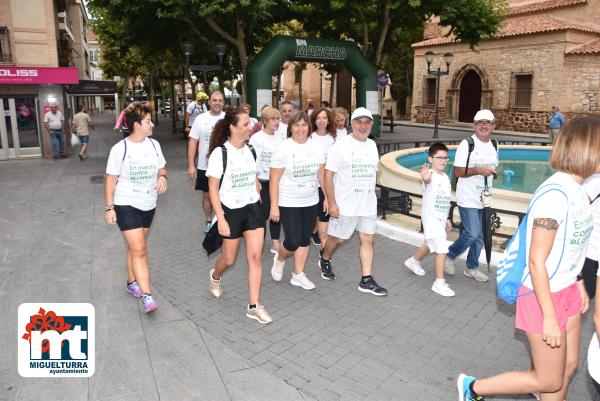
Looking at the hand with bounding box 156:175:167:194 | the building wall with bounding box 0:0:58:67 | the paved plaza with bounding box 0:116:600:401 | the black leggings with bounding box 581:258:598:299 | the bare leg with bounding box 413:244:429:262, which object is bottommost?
the paved plaza with bounding box 0:116:600:401

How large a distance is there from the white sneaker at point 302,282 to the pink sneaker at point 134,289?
5.53 feet

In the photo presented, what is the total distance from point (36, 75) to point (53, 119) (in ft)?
5.07

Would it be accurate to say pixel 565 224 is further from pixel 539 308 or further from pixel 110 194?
pixel 110 194

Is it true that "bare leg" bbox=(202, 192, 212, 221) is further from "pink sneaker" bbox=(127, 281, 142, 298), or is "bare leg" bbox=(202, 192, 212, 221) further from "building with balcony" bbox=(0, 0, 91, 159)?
"building with balcony" bbox=(0, 0, 91, 159)

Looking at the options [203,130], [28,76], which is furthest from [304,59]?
[203,130]

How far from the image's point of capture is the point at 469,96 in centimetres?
3581

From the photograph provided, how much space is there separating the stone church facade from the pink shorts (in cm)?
2948

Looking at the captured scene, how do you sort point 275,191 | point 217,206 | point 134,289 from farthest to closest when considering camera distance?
point 134,289
point 275,191
point 217,206

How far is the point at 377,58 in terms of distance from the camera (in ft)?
73.8

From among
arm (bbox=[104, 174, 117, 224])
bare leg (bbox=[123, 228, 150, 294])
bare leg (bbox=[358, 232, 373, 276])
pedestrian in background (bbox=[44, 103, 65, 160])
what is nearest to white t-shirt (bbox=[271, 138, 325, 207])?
bare leg (bbox=[358, 232, 373, 276])

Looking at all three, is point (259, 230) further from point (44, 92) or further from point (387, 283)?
point (44, 92)

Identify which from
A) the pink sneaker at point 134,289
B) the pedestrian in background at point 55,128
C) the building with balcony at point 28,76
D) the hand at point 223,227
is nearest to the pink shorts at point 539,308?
the hand at point 223,227

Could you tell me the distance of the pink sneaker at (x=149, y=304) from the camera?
4.94 meters

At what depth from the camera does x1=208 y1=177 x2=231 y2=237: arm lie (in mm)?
4566
